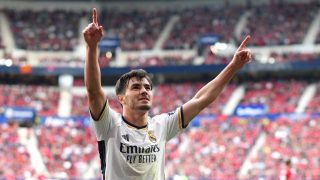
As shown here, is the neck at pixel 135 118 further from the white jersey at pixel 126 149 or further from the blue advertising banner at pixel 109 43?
the blue advertising banner at pixel 109 43

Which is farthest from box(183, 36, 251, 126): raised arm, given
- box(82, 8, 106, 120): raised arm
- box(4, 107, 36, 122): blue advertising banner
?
box(4, 107, 36, 122): blue advertising banner

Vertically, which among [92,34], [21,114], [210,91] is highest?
[92,34]

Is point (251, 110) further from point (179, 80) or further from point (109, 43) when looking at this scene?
point (109, 43)

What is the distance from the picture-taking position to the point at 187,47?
39.9 m

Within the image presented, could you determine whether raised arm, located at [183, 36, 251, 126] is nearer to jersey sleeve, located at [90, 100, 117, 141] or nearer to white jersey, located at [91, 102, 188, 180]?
white jersey, located at [91, 102, 188, 180]

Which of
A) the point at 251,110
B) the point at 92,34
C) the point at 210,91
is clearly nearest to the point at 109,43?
the point at 251,110

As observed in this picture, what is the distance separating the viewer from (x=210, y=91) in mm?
4488

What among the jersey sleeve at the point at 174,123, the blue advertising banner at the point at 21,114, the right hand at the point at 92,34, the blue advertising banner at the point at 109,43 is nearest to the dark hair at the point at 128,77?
the jersey sleeve at the point at 174,123

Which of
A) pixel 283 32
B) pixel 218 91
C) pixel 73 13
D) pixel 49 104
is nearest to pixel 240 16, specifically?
pixel 283 32

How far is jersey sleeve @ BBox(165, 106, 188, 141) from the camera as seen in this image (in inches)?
174

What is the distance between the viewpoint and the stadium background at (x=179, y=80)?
25969 mm

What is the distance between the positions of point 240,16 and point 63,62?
13358 mm

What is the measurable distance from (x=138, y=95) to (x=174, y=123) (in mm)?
408

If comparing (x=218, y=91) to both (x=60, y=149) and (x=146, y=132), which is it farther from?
(x=60, y=149)
